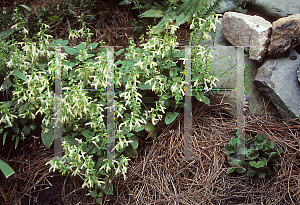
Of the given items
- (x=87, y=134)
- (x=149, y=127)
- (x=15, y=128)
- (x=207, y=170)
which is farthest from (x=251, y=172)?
(x=15, y=128)

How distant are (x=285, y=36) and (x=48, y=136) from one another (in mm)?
2455

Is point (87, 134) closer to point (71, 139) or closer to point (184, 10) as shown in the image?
point (71, 139)

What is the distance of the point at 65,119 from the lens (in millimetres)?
1946

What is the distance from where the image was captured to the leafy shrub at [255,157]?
1.99 metres

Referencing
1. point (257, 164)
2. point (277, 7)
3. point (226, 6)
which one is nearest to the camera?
point (257, 164)

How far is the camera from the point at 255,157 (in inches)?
79.0

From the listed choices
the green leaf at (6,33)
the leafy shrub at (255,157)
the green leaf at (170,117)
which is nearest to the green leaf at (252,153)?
the leafy shrub at (255,157)

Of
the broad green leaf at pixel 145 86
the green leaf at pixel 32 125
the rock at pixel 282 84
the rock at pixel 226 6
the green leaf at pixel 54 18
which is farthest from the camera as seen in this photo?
the green leaf at pixel 54 18

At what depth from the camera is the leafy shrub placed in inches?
78.2

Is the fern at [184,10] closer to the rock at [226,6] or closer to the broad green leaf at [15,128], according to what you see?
the rock at [226,6]

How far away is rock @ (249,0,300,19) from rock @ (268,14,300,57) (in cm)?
40

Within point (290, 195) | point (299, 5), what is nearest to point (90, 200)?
point (290, 195)

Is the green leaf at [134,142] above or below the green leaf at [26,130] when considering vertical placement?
below

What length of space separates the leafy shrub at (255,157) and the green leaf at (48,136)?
4.89ft
